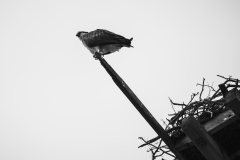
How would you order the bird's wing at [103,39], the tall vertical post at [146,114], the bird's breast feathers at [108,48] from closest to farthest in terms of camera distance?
the tall vertical post at [146,114] < the bird's wing at [103,39] < the bird's breast feathers at [108,48]

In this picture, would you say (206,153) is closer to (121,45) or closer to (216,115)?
(216,115)

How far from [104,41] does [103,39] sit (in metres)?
0.09

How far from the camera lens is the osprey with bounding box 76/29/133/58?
4875 mm

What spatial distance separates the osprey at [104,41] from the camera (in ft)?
16.0

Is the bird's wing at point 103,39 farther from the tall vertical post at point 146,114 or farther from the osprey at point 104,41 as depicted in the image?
the tall vertical post at point 146,114

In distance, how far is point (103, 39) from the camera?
5.35 meters

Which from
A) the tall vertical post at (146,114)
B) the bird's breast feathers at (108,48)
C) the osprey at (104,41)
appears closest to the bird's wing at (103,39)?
the osprey at (104,41)

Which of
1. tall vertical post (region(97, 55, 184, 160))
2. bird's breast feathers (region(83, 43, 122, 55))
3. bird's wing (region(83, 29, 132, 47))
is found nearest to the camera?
tall vertical post (region(97, 55, 184, 160))

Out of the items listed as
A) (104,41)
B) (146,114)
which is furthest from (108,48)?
(146,114)

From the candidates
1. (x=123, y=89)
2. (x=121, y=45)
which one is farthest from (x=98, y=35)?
(x=123, y=89)

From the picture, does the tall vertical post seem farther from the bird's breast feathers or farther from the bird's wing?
the bird's breast feathers

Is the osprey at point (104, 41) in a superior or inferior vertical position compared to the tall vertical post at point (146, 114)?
superior

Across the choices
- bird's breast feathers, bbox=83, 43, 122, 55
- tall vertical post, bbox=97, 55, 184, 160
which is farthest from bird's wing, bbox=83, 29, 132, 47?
tall vertical post, bbox=97, 55, 184, 160

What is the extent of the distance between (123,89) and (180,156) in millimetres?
1088
